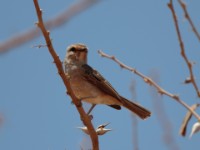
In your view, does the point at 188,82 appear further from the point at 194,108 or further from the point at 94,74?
the point at 94,74

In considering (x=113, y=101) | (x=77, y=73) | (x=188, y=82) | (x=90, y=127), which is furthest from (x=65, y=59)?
(x=188, y=82)

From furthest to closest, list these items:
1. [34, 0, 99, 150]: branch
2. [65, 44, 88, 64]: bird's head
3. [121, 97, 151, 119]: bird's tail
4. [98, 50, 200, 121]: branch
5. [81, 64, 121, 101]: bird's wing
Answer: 1. [65, 44, 88, 64]: bird's head
2. [121, 97, 151, 119]: bird's tail
3. [81, 64, 121, 101]: bird's wing
4. [34, 0, 99, 150]: branch
5. [98, 50, 200, 121]: branch

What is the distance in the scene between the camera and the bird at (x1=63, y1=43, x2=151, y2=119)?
550 centimetres

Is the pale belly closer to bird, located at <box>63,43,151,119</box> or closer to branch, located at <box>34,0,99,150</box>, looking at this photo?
bird, located at <box>63,43,151,119</box>

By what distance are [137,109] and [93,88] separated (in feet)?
2.29

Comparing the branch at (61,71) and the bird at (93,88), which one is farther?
the bird at (93,88)

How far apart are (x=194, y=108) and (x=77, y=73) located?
12.0 feet

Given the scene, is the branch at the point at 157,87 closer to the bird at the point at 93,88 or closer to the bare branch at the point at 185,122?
the bare branch at the point at 185,122

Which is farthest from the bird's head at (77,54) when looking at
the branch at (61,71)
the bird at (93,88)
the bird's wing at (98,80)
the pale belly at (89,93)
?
the branch at (61,71)

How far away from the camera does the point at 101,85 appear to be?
5.59 metres

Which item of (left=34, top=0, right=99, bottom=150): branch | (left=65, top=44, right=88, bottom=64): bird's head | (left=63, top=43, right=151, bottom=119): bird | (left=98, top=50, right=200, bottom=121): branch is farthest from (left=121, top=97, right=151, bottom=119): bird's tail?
(left=98, top=50, right=200, bottom=121): branch

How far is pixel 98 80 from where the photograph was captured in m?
5.64

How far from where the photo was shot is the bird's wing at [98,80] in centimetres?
549

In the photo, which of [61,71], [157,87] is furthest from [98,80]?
[157,87]
